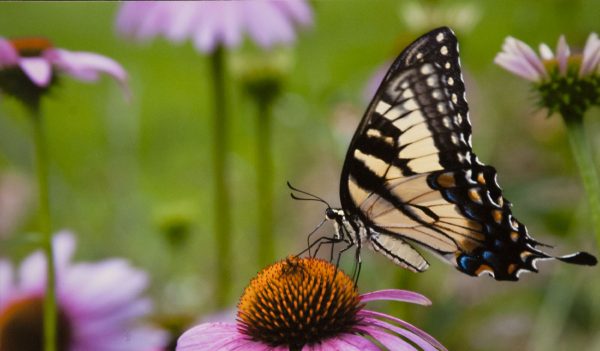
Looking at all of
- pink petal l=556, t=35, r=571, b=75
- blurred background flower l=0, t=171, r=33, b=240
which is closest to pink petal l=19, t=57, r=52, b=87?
pink petal l=556, t=35, r=571, b=75

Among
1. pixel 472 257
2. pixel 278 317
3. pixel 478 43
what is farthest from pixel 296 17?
pixel 478 43

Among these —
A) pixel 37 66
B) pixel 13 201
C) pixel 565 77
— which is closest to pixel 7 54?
pixel 37 66

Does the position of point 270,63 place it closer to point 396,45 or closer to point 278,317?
point 396,45

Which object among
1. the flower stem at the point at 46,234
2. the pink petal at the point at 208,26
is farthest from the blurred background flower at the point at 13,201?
the flower stem at the point at 46,234

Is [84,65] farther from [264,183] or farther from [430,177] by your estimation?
[264,183]

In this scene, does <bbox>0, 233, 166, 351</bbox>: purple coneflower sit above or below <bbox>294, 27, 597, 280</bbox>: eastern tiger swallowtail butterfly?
below

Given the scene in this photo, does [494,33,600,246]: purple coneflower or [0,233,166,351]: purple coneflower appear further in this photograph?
[0,233,166,351]: purple coneflower

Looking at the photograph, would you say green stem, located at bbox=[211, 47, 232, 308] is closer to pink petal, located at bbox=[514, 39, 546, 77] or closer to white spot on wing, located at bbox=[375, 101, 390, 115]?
white spot on wing, located at bbox=[375, 101, 390, 115]

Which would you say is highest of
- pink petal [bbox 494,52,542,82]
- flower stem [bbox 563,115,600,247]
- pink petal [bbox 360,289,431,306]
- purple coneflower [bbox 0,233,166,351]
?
pink petal [bbox 494,52,542,82]
